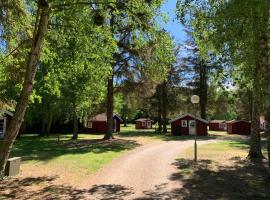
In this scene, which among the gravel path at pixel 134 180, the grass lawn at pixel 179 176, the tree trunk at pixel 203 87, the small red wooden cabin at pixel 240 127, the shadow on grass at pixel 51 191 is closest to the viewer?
the shadow on grass at pixel 51 191

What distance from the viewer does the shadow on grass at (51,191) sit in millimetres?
11609

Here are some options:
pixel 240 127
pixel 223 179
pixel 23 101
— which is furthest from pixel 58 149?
pixel 240 127

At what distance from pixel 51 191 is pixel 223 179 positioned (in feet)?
20.4

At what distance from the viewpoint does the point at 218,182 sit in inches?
528

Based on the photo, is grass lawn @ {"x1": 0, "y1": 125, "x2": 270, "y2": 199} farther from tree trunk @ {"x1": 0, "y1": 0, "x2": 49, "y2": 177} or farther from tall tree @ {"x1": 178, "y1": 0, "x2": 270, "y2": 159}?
tall tree @ {"x1": 178, "y1": 0, "x2": 270, "y2": 159}

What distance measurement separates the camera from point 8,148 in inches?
441

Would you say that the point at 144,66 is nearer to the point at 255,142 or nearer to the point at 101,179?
the point at 255,142

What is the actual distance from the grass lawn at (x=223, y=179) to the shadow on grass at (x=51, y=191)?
220cm

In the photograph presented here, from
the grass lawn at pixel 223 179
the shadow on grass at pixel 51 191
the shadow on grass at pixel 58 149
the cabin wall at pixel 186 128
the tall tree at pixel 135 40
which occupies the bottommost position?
the shadow on grass at pixel 51 191

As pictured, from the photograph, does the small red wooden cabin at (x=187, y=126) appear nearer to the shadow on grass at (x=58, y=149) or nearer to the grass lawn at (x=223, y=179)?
the shadow on grass at (x=58, y=149)

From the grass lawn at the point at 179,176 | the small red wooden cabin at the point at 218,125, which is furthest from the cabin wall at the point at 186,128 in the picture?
the grass lawn at the point at 179,176

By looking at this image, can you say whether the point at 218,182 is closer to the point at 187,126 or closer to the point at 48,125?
the point at 48,125

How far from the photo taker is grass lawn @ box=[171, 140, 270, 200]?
11.7 m

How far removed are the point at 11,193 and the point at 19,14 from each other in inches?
225
